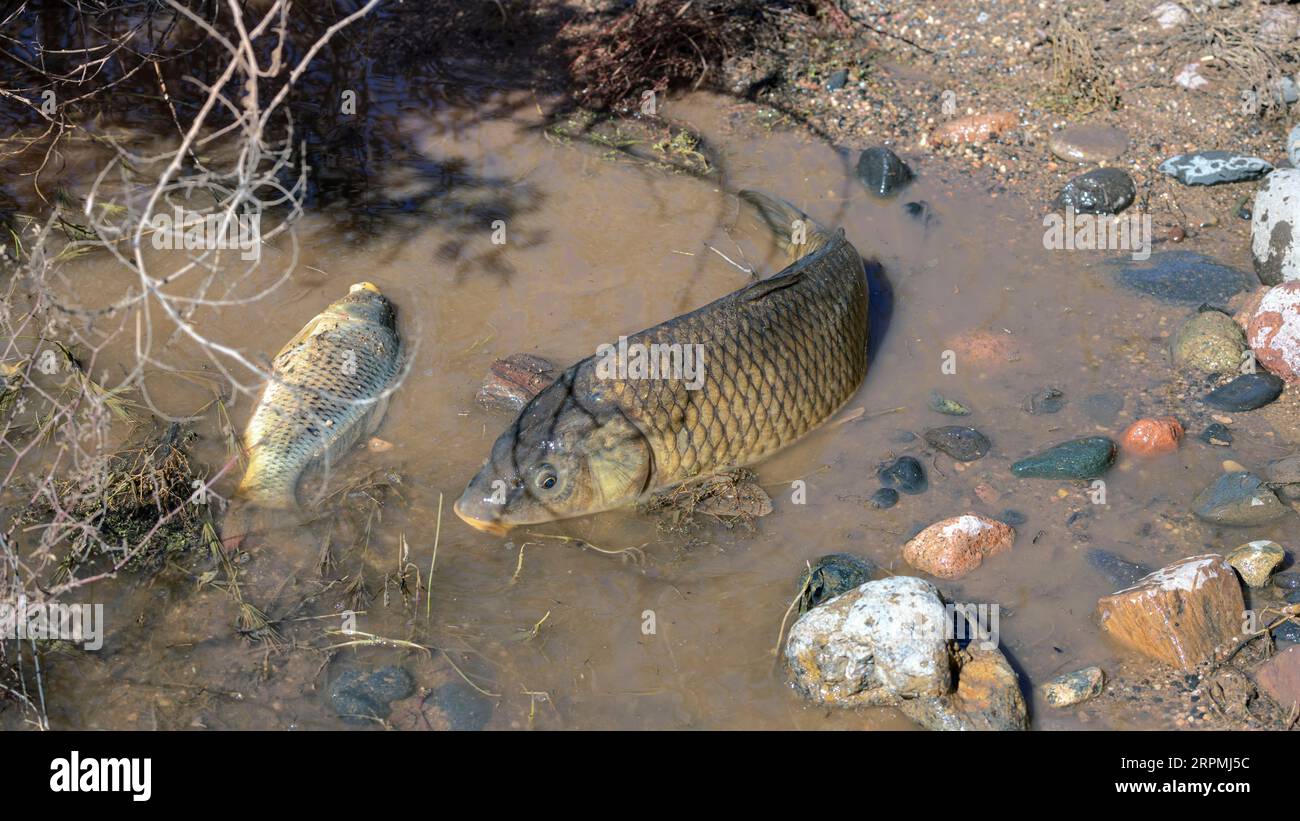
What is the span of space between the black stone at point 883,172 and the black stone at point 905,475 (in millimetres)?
3001

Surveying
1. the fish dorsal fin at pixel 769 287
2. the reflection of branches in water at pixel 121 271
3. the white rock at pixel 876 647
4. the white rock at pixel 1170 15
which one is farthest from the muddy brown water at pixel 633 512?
the white rock at pixel 1170 15

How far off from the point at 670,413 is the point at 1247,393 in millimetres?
3719

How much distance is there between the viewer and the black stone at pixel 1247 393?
6.83 metres

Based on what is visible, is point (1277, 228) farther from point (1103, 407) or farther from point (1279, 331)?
point (1103, 407)

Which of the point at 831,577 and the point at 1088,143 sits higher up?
the point at 1088,143

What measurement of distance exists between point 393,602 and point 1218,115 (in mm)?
7819

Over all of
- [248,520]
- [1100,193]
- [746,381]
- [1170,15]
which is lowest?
[248,520]

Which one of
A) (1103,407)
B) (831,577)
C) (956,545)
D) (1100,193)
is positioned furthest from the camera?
(1100,193)

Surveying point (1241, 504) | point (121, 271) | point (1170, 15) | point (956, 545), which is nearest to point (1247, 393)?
point (1241, 504)

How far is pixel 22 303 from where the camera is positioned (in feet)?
24.4

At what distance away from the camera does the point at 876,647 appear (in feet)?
16.8

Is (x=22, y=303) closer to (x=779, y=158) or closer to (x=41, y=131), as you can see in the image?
(x=41, y=131)

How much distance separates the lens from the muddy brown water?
5410 mm

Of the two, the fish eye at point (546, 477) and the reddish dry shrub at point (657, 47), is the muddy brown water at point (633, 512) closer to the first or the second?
the fish eye at point (546, 477)
